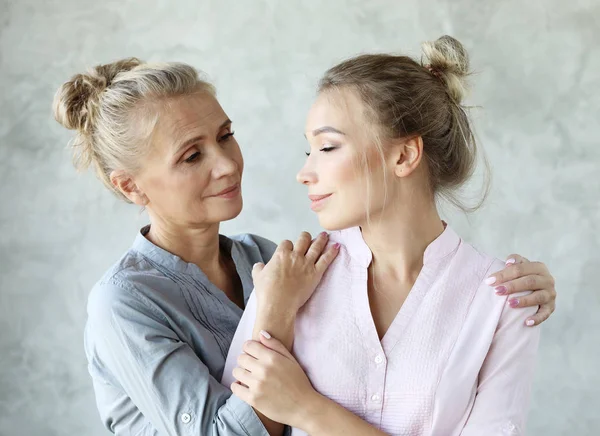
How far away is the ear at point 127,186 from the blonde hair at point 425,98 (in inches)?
23.9

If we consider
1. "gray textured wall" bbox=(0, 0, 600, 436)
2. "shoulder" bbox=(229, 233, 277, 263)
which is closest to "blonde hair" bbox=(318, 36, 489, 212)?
"shoulder" bbox=(229, 233, 277, 263)

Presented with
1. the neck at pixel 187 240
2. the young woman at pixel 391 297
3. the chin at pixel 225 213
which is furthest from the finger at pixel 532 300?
the neck at pixel 187 240

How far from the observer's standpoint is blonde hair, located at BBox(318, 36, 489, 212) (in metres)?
1.73

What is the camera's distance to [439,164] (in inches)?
71.9

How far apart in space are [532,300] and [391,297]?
12.1 inches

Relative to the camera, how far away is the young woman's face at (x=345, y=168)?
171 cm

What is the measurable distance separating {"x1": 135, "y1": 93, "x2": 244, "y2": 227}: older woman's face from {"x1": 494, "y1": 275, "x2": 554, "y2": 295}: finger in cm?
73

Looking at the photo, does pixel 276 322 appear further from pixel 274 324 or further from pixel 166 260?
pixel 166 260

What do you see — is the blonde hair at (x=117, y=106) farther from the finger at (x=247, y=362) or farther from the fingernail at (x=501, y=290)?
the fingernail at (x=501, y=290)

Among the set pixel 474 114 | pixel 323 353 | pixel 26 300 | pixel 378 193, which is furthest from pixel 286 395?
pixel 26 300

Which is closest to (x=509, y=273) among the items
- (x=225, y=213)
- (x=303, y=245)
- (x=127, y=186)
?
(x=303, y=245)

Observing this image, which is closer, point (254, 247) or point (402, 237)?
point (402, 237)

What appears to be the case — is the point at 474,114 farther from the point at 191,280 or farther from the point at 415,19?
the point at 191,280

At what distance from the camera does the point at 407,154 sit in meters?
1.76
